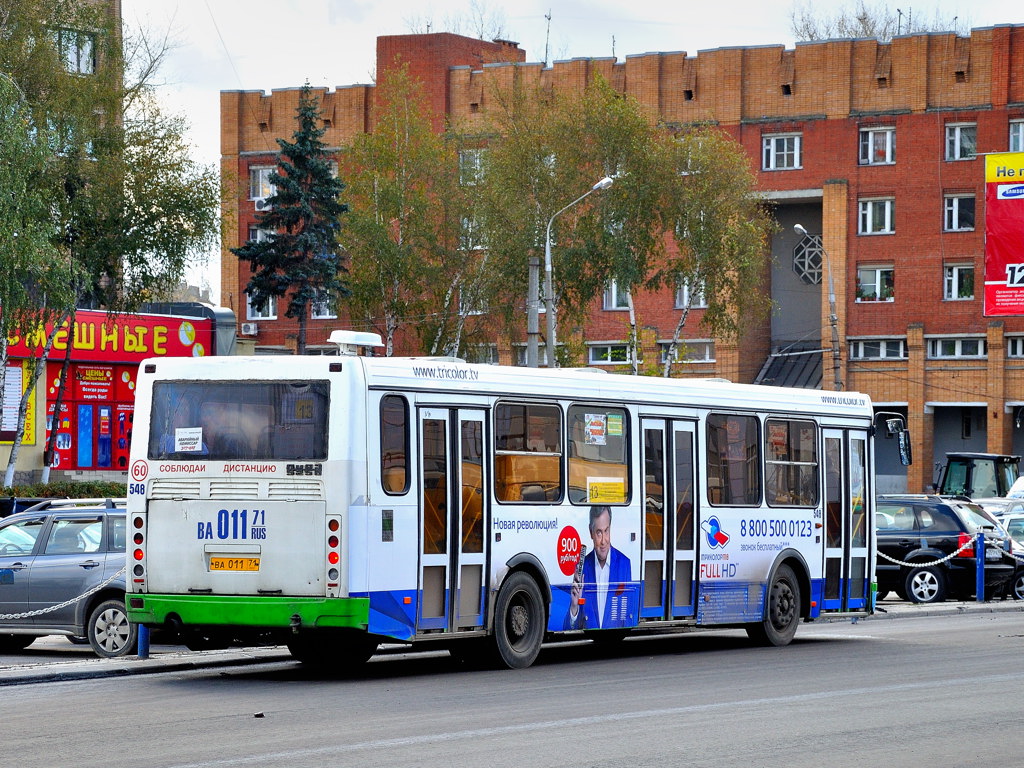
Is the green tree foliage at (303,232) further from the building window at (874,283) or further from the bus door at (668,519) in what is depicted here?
the bus door at (668,519)

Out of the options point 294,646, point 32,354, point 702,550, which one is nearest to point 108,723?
point 294,646

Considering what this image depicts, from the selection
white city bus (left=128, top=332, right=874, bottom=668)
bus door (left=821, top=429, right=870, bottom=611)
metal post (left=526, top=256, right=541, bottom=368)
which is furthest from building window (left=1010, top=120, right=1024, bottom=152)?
white city bus (left=128, top=332, right=874, bottom=668)

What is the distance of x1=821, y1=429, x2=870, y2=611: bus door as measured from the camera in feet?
66.6

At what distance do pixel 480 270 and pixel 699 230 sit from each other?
10232mm

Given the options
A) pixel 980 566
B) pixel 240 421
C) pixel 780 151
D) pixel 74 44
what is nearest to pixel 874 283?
pixel 780 151

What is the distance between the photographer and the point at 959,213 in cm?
6353

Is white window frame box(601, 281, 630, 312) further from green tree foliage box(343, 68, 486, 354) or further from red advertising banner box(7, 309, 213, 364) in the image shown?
red advertising banner box(7, 309, 213, 364)

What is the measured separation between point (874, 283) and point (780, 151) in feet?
21.1

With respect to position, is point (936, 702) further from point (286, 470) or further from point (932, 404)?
point (932, 404)

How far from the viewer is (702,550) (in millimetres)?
18203

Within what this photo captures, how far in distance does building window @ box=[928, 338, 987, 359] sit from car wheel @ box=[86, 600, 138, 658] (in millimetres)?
50032

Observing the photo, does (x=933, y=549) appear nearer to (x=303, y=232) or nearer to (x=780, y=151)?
(x=303, y=232)

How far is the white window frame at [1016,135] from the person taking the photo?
205 ft

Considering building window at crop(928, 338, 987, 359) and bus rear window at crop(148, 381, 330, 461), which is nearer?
bus rear window at crop(148, 381, 330, 461)
